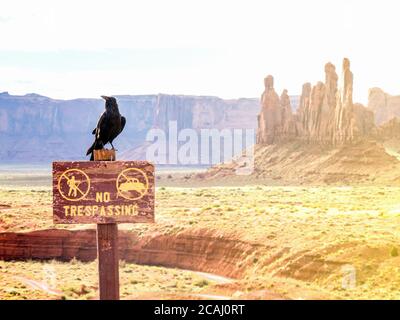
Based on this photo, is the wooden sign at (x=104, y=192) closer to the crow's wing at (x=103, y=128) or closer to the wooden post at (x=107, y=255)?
the wooden post at (x=107, y=255)

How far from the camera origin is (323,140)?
89.9 meters

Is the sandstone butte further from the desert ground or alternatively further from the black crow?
the black crow

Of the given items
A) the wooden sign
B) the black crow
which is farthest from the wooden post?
the black crow

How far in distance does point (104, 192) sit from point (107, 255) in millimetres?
1293

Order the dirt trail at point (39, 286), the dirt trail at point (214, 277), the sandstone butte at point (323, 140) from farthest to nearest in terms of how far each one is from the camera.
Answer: the sandstone butte at point (323, 140), the dirt trail at point (214, 277), the dirt trail at point (39, 286)

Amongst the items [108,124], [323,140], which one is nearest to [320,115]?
[323,140]

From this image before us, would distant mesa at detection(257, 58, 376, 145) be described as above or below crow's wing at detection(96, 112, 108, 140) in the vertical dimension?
above

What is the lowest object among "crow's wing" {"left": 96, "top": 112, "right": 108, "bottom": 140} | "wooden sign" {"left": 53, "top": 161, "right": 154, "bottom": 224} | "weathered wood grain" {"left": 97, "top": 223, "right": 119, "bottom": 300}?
"weathered wood grain" {"left": 97, "top": 223, "right": 119, "bottom": 300}

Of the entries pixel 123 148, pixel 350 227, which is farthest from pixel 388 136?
pixel 123 148

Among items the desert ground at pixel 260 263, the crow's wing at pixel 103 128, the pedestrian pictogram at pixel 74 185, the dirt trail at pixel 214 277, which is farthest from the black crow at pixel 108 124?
the dirt trail at pixel 214 277

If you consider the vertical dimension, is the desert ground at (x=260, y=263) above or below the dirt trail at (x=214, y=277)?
above

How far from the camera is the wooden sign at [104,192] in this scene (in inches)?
512

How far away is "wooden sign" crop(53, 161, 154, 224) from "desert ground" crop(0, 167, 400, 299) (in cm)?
430

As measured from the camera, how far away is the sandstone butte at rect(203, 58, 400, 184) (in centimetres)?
7681
